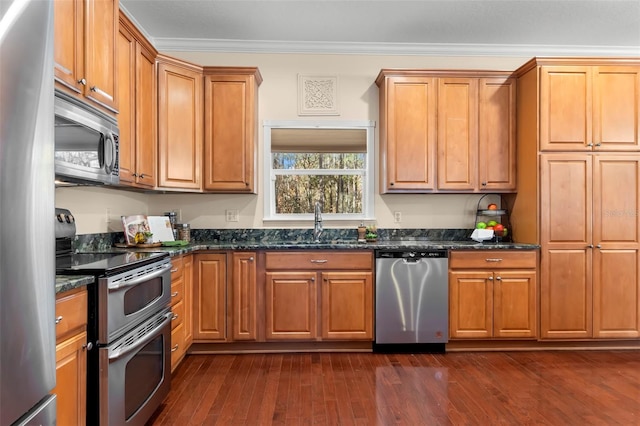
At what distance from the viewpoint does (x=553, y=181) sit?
3273 millimetres

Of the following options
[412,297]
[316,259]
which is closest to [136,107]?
[316,259]

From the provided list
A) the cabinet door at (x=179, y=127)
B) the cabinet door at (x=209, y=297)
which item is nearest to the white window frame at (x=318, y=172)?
the cabinet door at (x=179, y=127)

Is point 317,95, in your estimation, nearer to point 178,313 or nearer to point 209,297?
point 209,297

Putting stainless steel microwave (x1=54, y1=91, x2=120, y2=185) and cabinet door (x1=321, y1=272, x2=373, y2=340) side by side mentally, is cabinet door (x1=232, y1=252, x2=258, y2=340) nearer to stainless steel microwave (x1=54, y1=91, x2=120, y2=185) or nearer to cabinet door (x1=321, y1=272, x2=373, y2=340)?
cabinet door (x1=321, y1=272, x2=373, y2=340)

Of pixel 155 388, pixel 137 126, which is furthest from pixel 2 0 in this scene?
pixel 137 126

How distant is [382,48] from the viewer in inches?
150

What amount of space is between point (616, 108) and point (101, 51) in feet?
12.8

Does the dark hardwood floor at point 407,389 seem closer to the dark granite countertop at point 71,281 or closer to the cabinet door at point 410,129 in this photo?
the dark granite countertop at point 71,281

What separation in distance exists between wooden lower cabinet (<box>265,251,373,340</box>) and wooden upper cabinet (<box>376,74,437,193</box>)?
902 mm

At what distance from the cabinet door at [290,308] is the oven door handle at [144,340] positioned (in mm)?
1010

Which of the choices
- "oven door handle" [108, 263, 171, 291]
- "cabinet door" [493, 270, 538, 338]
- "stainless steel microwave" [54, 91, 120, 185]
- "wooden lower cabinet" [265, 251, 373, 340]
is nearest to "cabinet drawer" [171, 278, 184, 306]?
"oven door handle" [108, 263, 171, 291]

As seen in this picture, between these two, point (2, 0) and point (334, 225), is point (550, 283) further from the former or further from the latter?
point (2, 0)

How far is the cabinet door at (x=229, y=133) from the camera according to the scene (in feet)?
11.3

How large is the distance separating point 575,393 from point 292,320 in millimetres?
2039
